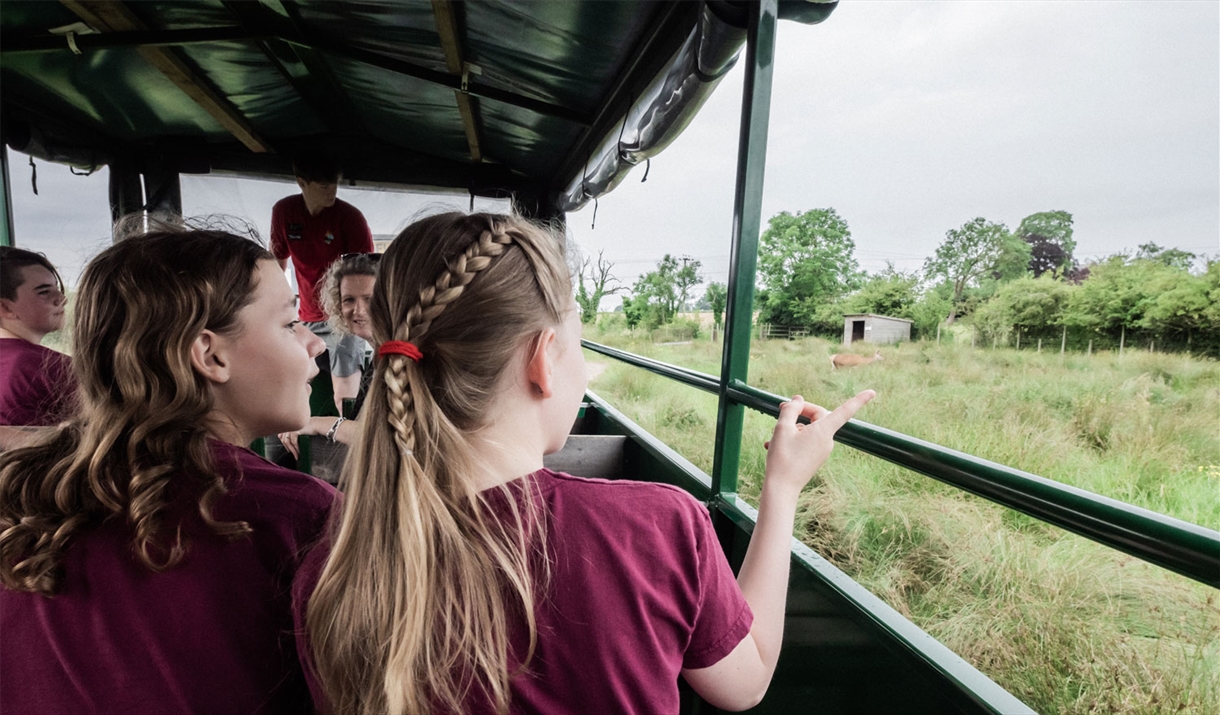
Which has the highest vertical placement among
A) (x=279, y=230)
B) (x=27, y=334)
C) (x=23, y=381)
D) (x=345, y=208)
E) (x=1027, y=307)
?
(x=345, y=208)

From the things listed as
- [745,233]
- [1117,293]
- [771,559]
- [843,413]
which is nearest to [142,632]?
[771,559]

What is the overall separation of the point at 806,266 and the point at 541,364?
880cm

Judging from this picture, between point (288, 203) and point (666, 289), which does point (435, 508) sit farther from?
point (666, 289)

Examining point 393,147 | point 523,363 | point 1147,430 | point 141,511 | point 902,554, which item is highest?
point 393,147

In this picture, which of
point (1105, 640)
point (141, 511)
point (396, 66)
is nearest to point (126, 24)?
point (396, 66)

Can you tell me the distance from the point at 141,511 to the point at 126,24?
317 centimetres

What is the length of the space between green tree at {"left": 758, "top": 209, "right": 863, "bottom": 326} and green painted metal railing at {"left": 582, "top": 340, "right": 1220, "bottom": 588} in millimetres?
7852

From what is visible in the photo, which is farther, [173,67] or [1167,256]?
[1167,256]

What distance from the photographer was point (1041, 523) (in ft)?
8.64

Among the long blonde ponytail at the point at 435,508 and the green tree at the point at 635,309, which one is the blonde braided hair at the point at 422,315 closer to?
the long blonde ponytail at the point at 435,508

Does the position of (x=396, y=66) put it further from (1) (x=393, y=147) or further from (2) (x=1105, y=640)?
(2) (x=1105, y=640)

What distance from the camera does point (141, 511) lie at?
65 cm

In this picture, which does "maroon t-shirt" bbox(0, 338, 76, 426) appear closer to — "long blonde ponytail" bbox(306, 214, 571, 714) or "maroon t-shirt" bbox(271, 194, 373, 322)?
"maroon t-shirt" bbox(271, 194, 373, 322)

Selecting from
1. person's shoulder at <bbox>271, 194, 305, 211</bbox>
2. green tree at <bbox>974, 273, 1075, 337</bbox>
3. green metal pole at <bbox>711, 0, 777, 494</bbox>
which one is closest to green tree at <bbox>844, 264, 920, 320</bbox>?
green tree at <bbox>974, 273, 1075, 337</bbox>
